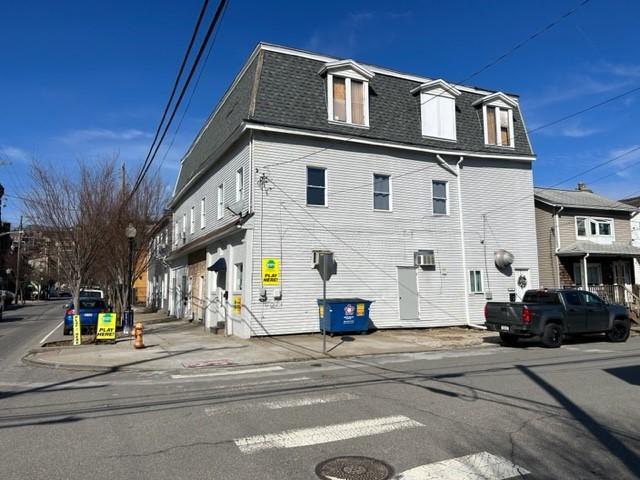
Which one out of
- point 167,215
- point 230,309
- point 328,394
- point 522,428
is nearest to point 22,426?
point 328,394

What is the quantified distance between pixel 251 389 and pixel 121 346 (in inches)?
325

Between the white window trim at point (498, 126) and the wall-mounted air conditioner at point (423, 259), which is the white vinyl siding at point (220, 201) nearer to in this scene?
the wall-mounted air conditioner at point (423, 259)

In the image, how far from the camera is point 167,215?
32.3 meters

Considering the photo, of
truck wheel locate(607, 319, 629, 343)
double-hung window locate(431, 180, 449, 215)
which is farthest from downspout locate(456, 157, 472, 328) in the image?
truck wheel locate(607, 319, 629, 343)

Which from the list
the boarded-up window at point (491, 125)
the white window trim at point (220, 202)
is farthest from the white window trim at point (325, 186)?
the boarded-up window at point (491, 125)

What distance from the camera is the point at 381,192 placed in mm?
19969

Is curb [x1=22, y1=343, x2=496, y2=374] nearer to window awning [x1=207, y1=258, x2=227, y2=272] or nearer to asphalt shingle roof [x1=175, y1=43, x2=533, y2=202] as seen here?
window awning [x1=207, y1=258, x2=227, y2=272]

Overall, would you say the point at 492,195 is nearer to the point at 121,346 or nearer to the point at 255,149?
the point at 255,149

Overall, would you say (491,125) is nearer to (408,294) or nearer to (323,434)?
(408,294)

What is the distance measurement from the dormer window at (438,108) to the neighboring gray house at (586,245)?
842 centimetres

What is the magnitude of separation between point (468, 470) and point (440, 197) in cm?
1738

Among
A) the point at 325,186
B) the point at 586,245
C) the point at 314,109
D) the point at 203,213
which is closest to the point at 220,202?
the point at 203,213

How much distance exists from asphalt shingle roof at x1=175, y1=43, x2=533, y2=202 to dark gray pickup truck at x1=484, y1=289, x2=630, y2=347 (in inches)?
313

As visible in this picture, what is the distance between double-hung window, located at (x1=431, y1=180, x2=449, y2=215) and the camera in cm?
2112
